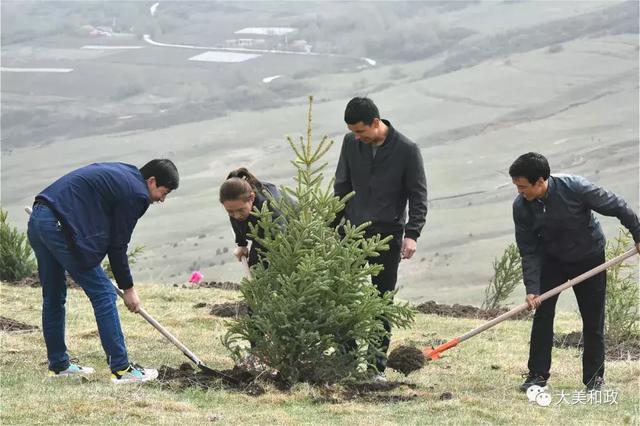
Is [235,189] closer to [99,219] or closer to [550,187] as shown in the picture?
[99,219]

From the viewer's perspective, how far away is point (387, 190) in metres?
8.21

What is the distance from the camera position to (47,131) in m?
75.2

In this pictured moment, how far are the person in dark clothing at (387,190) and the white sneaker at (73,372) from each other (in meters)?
2.24

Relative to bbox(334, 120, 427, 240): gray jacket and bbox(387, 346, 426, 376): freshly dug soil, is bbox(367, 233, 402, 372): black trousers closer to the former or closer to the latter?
bbox(334, 120, 427, 240): gray jacket

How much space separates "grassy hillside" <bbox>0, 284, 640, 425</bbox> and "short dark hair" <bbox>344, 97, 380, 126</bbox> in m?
1.96

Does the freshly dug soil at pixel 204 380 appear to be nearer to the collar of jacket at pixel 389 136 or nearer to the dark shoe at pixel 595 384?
the collar of jacket at pixel 389 136

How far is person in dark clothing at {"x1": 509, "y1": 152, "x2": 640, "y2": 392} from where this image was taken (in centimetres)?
777

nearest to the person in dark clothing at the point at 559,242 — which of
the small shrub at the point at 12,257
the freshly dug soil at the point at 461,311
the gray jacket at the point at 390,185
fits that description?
the gray jacket at the point at 390,185

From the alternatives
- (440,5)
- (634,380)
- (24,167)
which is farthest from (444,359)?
(440,5)

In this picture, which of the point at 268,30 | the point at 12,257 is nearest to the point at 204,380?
the point at 12,257

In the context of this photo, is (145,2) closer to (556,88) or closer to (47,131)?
(47,131)

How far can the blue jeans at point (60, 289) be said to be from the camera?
7527mm

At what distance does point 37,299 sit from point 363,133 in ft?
21.3

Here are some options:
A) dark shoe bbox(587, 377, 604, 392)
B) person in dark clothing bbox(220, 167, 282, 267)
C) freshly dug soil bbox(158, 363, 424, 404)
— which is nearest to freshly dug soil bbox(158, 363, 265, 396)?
freshly dug soil bbox(158, 363, 424, 404)
